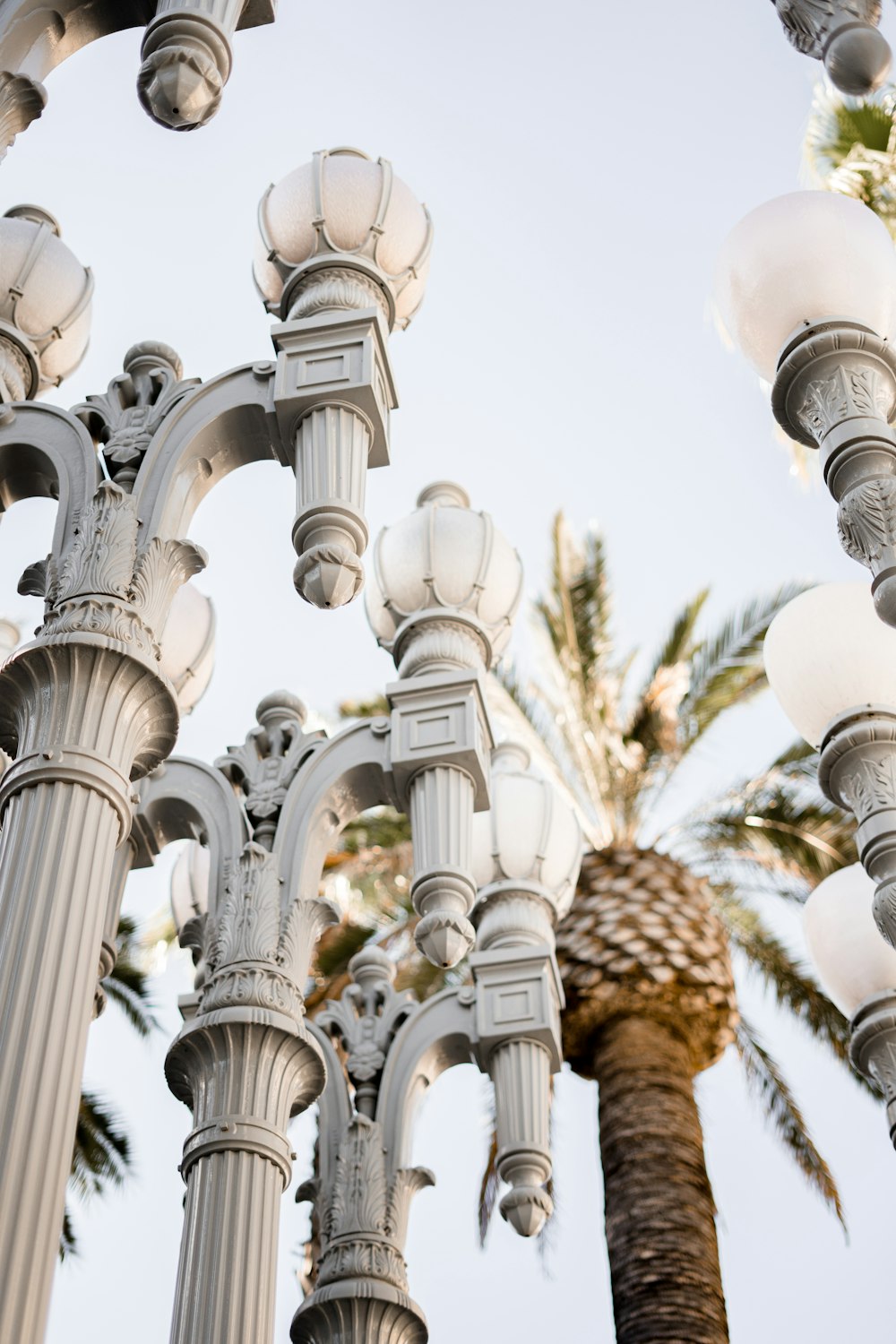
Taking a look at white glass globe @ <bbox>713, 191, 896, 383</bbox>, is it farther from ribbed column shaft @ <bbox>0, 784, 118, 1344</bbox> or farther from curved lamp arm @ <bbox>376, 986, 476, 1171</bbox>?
curved lamp arm @ <bbox>376, 986, 476, 1171</bbox>

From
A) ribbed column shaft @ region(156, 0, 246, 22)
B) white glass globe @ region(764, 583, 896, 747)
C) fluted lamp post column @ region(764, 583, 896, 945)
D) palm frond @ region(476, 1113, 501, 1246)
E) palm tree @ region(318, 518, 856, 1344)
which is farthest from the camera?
palm frond @ region(476, 1113, 501, 1246)

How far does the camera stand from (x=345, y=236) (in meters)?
5.89

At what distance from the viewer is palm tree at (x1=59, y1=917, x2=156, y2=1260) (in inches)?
596

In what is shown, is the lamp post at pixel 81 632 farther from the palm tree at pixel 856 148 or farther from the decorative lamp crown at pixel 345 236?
the palm tree at pixel 856 148

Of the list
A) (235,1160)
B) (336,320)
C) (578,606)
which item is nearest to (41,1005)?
(235,1160)

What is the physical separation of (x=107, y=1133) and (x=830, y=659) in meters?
11.5

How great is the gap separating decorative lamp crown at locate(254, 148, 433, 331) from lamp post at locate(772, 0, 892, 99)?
188cm

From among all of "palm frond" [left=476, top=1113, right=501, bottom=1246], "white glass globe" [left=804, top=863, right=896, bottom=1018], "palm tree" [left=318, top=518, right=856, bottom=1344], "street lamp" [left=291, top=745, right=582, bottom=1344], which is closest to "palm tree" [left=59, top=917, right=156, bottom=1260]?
"palm tree" [left=318, top=518, right=856, bottom=1344]

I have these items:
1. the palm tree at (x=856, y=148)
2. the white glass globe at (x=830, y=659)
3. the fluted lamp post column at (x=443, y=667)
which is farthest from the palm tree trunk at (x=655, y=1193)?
the palm tree at (x=856, y=148)

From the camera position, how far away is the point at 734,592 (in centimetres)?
2123

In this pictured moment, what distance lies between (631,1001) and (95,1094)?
622 cm

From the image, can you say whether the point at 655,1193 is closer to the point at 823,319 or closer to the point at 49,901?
the point at 823,319

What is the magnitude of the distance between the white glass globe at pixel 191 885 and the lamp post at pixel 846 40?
4133 millimetres

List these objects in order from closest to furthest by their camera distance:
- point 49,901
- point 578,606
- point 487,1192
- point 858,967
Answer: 1. point 49,901
2. point 858,967
3. point 487,1192
4. point 578,606
